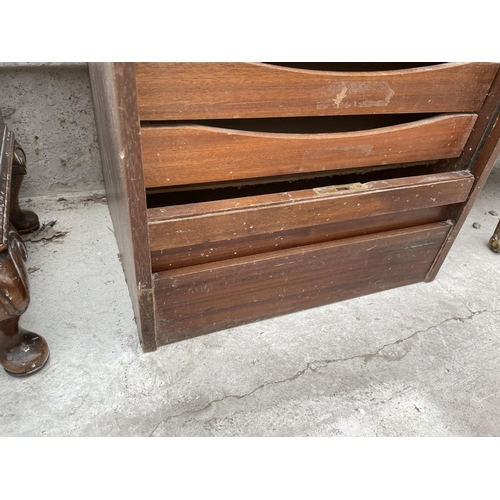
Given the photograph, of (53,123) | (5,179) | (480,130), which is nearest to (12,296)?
(5,179)

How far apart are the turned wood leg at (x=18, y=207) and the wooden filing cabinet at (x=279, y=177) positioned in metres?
0.46

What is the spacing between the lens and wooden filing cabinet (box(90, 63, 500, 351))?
0.72 meters

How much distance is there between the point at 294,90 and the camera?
2.52 ft

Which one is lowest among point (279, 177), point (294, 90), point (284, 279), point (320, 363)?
point (320, 363)

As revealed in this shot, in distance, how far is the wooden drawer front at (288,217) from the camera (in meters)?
0.84

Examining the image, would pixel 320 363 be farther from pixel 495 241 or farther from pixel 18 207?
pixel 18 207

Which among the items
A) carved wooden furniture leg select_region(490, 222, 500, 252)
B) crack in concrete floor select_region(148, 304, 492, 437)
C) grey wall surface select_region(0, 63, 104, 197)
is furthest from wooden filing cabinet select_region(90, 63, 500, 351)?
grey wall surface select_region(0, 63, 104, 197)

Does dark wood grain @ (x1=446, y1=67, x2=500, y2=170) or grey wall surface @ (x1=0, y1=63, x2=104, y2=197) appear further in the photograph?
grey wall surface @ (x1=0, y1=63, x2=104, y2=197)

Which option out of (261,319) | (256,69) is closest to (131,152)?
(256,69)

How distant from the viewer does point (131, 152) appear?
0.68 metres

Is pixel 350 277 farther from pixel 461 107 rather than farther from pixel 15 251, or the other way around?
pixel 15 251

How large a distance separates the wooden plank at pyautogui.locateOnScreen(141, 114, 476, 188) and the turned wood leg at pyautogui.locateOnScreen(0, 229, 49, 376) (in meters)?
0.32

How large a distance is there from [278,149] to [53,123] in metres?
1.01

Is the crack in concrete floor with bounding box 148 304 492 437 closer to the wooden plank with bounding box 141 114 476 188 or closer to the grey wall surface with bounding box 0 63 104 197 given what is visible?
the wooden plank with bounding box 141 114 476 188
